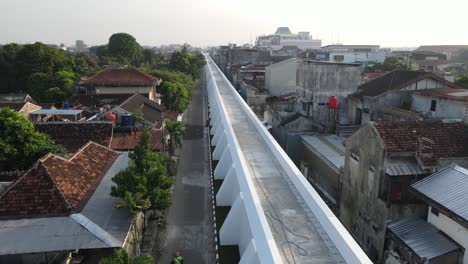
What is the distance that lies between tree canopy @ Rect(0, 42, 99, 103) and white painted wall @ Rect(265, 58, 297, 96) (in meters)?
22.4

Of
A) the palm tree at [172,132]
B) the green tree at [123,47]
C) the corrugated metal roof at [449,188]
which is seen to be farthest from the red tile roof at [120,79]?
the green tree at [123,47]

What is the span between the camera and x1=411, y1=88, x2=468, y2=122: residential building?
19.3 m

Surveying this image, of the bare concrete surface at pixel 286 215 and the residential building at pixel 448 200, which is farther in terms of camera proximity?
the residential building at pixel 448 200

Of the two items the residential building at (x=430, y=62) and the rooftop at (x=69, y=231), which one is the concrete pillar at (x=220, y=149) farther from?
the residential building at (x=430, y=62)

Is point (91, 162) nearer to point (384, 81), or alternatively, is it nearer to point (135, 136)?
point (135, 136)

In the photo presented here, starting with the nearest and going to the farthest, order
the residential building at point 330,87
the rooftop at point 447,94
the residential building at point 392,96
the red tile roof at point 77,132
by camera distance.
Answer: the rooftop at point 447,94, the red tile roof at point 77,132, the residential building at point 392,96, the residential building at point 330,87

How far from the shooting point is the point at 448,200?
11.9 m

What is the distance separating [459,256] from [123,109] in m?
21.7

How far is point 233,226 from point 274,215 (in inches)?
97.4

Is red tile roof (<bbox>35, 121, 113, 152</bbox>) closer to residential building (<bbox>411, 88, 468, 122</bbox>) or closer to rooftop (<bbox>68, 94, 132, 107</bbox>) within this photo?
rooftop (<bbox>68, 94, 132, 107</bbox>)

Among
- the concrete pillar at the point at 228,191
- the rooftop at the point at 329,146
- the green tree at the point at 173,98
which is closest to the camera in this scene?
the concrete pillar at the point at 228,191

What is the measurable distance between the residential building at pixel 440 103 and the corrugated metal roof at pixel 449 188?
645 cm

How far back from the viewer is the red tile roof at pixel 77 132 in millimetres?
20688

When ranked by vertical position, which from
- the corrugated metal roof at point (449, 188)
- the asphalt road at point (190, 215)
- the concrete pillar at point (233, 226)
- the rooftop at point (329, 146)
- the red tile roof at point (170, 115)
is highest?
the corrugated metal roof at point (449, 188)
